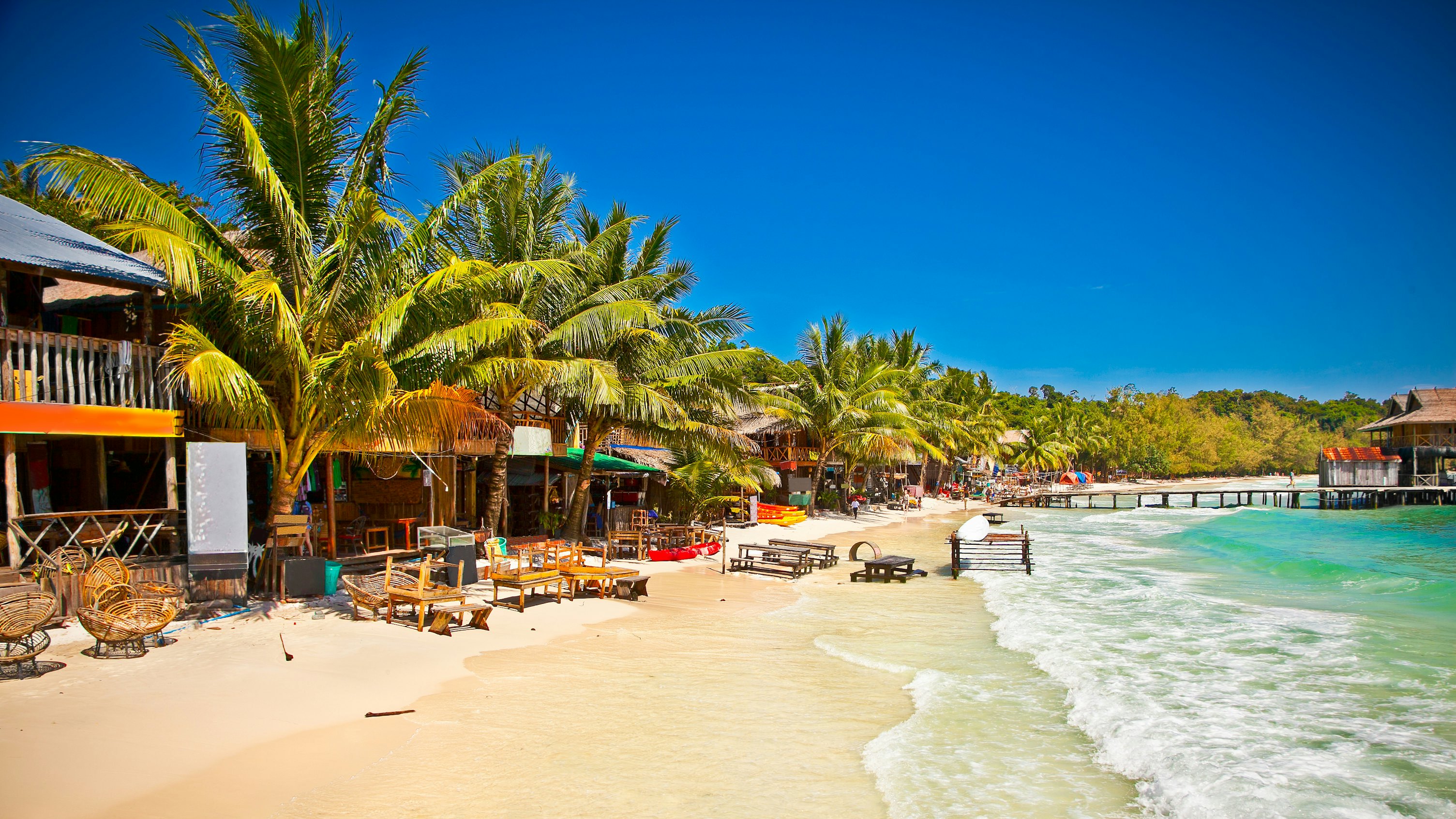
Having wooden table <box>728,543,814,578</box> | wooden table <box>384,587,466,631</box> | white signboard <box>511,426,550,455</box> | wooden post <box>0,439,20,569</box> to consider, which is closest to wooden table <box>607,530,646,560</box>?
wooden table <box>728,543,814,578</box>

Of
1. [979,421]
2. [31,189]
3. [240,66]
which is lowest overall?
[979,421]

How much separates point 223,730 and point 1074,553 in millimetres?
24497

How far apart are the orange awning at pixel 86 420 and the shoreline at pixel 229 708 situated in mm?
2362

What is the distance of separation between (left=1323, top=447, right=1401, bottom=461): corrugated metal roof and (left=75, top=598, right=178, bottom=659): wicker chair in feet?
202

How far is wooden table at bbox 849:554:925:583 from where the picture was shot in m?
17.3

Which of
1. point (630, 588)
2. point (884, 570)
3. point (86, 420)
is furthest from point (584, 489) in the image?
point (86, 420)

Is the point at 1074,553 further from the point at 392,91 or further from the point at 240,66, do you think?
the point at 240,66

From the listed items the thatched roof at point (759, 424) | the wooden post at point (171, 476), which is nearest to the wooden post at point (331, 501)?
the wooden post at point (171, 476)

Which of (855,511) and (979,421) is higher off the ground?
(979,421)

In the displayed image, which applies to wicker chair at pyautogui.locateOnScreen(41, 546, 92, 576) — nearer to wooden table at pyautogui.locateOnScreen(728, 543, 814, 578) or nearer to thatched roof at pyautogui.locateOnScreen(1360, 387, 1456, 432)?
wooden table at pyautogui.locateOnScreen(728, 543, 814, 578)

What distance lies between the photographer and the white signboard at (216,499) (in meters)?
10.0

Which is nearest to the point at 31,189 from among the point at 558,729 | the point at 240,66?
the point at 240,66

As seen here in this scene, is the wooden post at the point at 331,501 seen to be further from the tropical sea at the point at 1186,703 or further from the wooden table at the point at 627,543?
the tropical sea at the point at 1186,703

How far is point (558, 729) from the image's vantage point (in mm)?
7191
